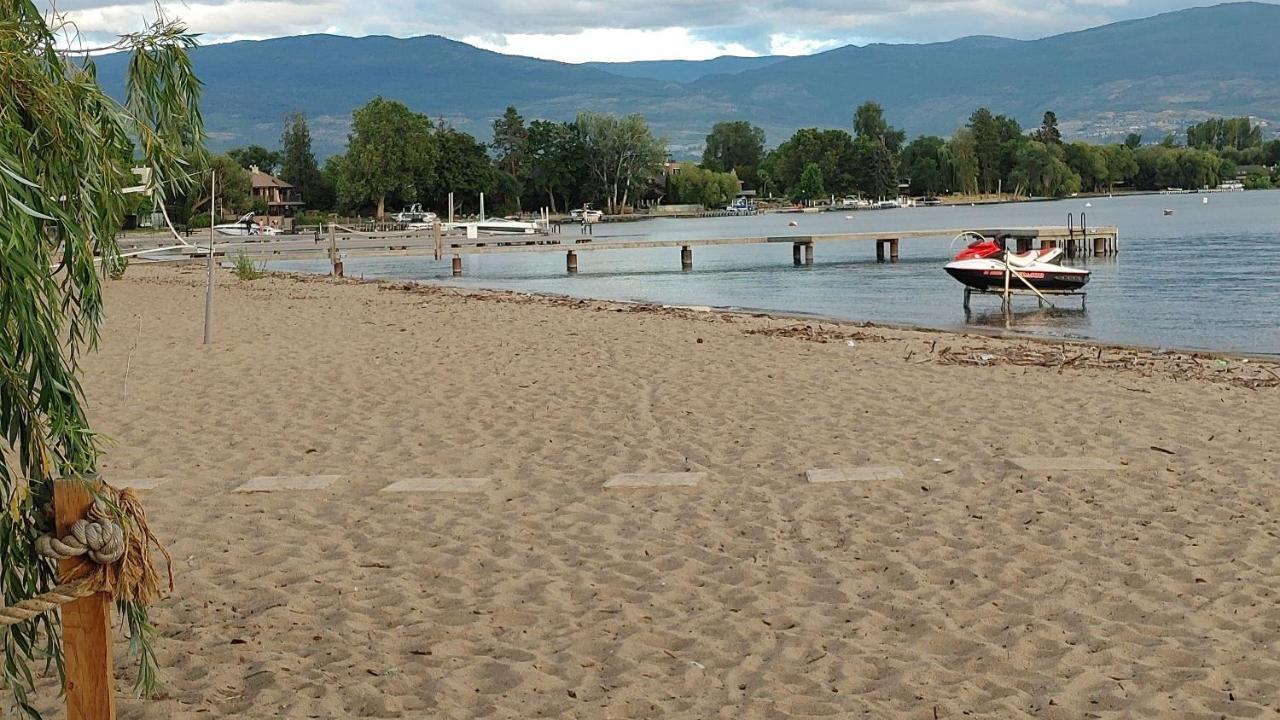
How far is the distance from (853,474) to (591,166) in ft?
473

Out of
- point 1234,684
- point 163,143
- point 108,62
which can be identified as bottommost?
point 1234,684

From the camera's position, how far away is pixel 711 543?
627cm

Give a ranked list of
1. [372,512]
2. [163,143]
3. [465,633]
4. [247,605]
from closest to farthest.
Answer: [163,143] → [465,633] → [247,605] → [372,512]

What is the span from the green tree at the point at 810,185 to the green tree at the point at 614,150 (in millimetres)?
38014

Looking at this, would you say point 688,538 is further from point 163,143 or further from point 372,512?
point 163,143

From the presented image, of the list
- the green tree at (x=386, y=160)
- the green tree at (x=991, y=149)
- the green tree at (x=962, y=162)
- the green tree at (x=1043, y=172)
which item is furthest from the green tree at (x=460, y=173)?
the green tree at (x=991, y=149)

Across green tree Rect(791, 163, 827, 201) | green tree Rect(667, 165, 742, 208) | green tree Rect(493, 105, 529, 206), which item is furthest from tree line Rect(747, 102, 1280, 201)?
green tree Rect(493, 105, 529, 206)

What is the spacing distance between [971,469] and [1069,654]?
3160 mm

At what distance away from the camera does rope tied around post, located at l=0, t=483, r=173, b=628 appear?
3.17 metres

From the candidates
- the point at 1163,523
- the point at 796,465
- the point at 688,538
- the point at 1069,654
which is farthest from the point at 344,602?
the point at 1163,523

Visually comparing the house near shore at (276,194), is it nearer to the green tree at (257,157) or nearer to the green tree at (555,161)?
the green tree at (257,157)

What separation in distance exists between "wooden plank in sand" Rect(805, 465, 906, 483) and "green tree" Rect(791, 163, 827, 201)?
587 feet

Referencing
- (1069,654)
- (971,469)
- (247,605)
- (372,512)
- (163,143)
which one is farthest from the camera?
(971,469)

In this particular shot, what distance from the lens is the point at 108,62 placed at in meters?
4.48
